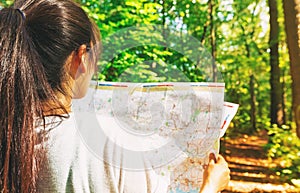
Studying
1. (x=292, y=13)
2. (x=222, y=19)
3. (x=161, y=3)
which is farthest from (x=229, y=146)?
(x=292, y=13)

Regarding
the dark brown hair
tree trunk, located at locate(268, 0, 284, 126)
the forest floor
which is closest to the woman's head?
the dark brown hair

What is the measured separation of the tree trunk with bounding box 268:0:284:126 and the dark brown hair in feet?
26.4

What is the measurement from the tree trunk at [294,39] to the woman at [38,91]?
2214mm

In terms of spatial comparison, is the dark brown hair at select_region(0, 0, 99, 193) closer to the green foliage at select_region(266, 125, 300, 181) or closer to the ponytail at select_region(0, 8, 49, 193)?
the ponytail at select_region(0, 8, 49, 193)

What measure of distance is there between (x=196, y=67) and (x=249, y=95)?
1403 cm

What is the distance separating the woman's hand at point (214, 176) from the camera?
3.69 feet

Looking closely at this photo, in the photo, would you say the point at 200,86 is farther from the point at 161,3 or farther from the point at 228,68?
the point at 228,68

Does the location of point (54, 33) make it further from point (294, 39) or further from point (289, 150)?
point (289, 150)

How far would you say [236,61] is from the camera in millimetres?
9711

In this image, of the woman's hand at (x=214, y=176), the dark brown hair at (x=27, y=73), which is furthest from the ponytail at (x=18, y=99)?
the woman's hand at (x=214, y=176)

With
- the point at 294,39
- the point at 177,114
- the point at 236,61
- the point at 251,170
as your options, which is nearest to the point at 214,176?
the point at 177,114

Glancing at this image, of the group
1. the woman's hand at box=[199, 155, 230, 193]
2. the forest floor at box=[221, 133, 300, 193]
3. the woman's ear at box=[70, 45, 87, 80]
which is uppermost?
the woman's ear at box=[70, 45, 87, 80]

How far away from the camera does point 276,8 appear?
9055mm

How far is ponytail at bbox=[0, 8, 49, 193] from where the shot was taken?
970 millimetres
